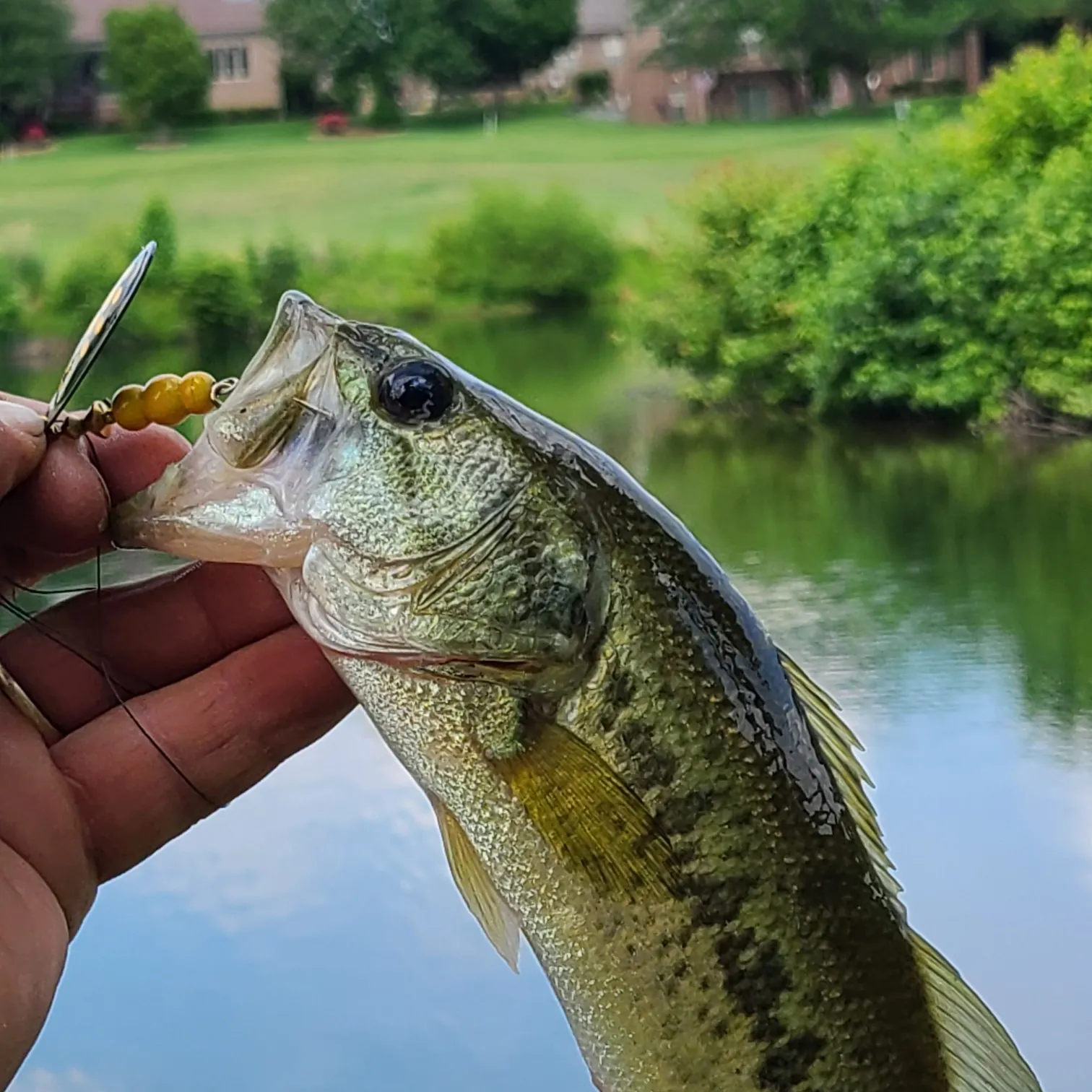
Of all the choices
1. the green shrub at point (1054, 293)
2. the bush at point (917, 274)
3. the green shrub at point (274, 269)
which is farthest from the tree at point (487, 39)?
the green shrub at point (1054, 293)

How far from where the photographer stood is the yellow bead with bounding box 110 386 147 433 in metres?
1.28

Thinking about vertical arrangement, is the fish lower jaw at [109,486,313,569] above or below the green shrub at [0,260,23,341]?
below

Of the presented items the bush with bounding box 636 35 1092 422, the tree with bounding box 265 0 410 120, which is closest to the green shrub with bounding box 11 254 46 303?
the tree with bounding box 265 0 410 120

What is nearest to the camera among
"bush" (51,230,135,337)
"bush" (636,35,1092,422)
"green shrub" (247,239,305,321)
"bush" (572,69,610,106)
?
"bush" (51,230,135,337)

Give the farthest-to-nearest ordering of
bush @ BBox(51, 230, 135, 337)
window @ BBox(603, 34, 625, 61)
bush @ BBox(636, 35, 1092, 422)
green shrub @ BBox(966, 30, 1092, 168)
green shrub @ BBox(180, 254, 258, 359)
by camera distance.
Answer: window @ BBox(603, 34, 625, 61) < green shrub @ BBox(966, 30, 1092, 168) < bush @ BBox(636, 35, 1092, 422) < green shrub @ BBox(180, 254, 258, 359) < bush @ BBox(51, 230, 135, 337)

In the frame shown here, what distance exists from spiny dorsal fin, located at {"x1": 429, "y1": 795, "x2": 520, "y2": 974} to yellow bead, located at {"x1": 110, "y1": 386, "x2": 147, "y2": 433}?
44 centimetres

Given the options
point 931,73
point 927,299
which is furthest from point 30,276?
point 931,73

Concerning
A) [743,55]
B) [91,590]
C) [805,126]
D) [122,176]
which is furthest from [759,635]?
[743,55]

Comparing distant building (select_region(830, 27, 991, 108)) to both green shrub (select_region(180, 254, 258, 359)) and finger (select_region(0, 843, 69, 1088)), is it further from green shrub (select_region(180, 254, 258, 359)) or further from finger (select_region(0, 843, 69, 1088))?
finger (select_region(0, 843, 69, 1088))

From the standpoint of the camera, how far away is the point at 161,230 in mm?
8086

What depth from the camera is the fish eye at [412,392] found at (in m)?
1.22

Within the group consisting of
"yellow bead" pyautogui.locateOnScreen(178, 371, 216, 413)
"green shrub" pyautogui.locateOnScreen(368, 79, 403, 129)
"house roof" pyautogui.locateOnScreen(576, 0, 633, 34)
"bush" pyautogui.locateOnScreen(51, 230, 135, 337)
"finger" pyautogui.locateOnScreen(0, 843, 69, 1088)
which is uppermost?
"house roof" pyautogui.locateOnScreen(576, 0, 633, 34)

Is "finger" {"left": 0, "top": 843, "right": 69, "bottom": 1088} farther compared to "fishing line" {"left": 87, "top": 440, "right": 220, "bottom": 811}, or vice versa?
"fishing line" {"left": 87, "top": 440, "right": 220, "bottom": 811}

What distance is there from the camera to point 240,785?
1.47 meters
